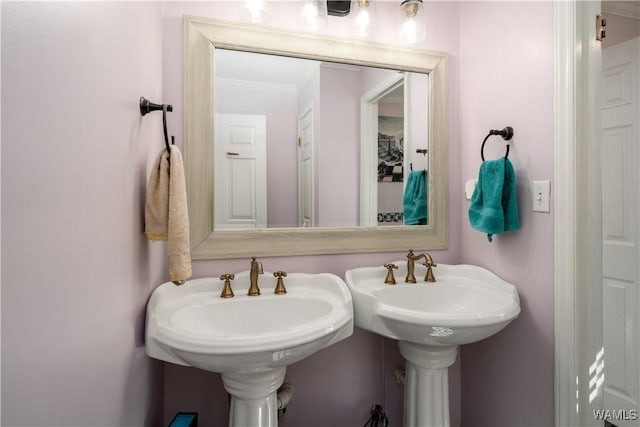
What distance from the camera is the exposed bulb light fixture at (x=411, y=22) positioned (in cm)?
147

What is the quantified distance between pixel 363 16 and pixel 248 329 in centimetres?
141

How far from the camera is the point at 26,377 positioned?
0.45m

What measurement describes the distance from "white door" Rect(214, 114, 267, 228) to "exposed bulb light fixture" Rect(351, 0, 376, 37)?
606 millimetres

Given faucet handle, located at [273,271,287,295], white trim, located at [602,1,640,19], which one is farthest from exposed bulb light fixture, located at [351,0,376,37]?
white trim, located at [602,1,640,19]

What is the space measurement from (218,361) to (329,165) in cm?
95

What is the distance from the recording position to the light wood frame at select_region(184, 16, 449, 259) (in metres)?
1.29

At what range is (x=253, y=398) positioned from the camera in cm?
101

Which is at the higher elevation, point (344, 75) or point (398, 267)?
point (344, 75)

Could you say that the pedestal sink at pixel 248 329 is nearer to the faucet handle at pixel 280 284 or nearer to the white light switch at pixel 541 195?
the faucet handle at pixel 280 284

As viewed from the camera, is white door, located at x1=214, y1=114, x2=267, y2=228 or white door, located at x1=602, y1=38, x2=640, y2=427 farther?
white door, located at x1=602, y1=38, x2=640, y2=427

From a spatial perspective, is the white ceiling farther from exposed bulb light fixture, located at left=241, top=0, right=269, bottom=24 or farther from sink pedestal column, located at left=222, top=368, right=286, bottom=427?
sink pedestal column, located at left=222, top=368, right=286, bottom=427

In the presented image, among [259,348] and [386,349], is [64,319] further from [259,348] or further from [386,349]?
[386,349]

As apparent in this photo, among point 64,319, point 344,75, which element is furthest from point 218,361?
point 344,75

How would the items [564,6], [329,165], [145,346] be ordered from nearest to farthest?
[145,346]
[564,6]
[329,165]
